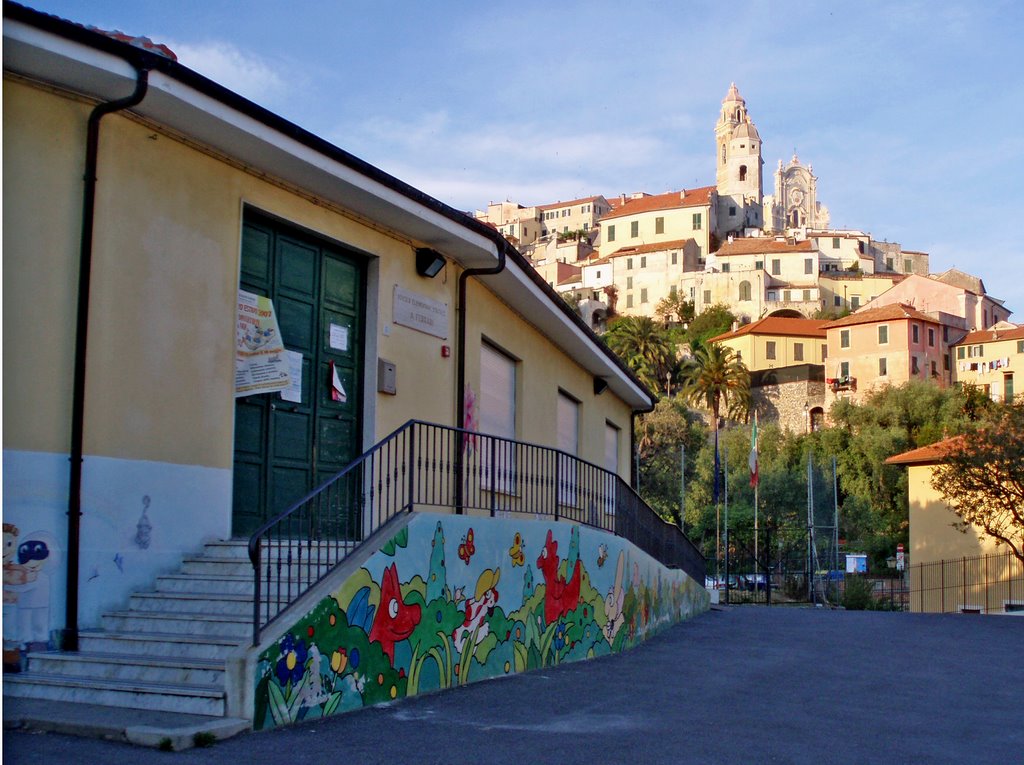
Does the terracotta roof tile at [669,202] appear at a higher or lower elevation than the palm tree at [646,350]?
higher

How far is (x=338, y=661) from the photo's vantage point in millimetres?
7164

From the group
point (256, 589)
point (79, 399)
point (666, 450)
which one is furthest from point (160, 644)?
point (666, 450)

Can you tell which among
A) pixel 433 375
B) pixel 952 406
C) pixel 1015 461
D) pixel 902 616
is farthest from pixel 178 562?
pixel 952 406

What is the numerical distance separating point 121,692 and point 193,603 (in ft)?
3.79

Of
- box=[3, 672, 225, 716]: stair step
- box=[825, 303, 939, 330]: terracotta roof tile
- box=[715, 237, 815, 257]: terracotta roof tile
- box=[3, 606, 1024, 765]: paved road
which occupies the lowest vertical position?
box=[3, 606, 1024, 765]: paved road

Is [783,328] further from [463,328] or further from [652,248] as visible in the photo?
[463,328]

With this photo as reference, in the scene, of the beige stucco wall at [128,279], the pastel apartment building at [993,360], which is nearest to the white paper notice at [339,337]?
the beige stucco wall at [128,279]

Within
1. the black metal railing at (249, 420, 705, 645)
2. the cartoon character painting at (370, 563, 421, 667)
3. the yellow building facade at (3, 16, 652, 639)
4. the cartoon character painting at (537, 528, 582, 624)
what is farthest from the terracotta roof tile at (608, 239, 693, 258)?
the cartoon character painting at (370, 563, 421, 667)

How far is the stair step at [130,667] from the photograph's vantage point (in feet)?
22.1

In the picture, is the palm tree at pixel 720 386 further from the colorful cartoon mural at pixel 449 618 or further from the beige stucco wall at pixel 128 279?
the beige stucco wall at pixel 128 279

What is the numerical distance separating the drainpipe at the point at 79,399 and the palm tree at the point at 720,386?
3142 inches

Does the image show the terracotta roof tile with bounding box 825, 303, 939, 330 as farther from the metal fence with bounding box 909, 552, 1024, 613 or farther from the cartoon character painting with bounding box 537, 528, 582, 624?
the cartoon character painting with bounding box 537, 528, 582, 624

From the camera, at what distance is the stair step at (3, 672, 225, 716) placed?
253 inches

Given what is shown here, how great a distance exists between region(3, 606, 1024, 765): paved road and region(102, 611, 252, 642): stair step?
96 centimetres
